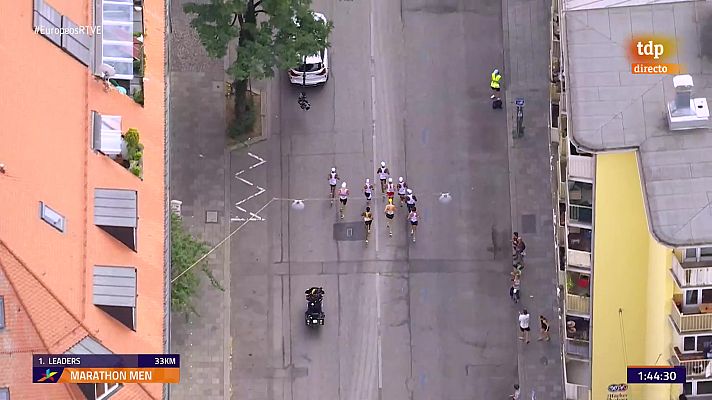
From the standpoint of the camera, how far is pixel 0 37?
252 feet

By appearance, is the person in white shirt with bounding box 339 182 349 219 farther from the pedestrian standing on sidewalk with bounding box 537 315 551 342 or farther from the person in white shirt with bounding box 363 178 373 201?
the pedestrian standing on sidewalk with bounding box 537 315 551 342

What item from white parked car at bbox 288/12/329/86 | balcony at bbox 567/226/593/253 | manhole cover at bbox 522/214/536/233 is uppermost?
white parked car at bbox 288/12/329/86

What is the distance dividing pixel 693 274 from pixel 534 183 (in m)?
25.2

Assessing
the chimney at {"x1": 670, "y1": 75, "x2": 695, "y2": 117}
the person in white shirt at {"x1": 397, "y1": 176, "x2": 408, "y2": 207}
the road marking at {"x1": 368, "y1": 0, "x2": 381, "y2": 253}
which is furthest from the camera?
the road marking at {"x1": 368, "y1": 0, "x2": 381, "y2": 253}

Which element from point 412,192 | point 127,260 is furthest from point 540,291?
point 127,260

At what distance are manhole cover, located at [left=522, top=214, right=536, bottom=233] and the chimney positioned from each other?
22956 millimetres

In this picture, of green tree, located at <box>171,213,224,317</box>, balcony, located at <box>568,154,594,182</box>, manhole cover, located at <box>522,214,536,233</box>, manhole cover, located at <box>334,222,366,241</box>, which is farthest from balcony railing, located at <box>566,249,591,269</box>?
green tree, located at <box>171,213,224,317</box>

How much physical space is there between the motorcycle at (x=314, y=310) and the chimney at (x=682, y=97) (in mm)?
24973

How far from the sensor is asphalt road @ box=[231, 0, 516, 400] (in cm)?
9038

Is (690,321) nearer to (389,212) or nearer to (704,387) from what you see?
(704,387)

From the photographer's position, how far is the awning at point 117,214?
7931 centimetres

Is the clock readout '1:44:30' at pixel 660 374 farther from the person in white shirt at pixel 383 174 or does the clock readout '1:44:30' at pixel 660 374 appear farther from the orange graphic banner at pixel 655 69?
the person in white shirt at pixel 383 174

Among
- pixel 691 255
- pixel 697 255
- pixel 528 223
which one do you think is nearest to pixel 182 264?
pixel 528 223

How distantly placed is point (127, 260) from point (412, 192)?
2067 centimetres
